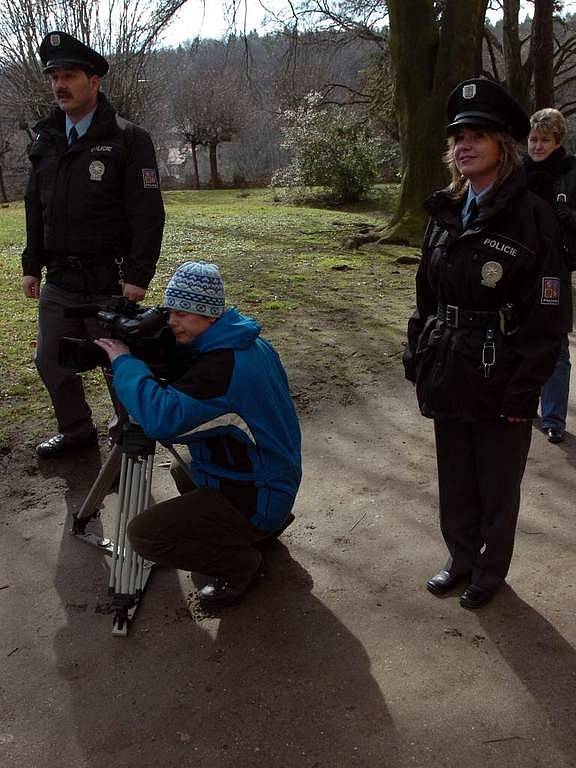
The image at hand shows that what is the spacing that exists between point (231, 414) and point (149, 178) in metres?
1.77

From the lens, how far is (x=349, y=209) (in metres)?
22.3

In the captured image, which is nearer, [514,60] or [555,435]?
[555,435]

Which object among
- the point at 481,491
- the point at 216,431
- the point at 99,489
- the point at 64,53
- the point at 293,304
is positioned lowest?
the point at 293,304

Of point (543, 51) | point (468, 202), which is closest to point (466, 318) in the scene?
point (468, 202)

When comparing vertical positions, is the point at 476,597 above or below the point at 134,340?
below

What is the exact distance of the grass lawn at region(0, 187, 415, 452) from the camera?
548 cm

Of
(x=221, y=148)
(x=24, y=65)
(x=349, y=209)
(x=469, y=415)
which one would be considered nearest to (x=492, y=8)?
(x=349, y=209)

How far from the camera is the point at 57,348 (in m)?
4.18

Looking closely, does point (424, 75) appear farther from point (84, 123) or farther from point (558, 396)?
point (84, 123)

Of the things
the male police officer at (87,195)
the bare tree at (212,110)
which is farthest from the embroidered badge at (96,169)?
the bare tree at (212,110)

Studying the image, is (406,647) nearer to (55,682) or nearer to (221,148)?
(55,682)

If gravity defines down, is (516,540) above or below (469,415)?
below

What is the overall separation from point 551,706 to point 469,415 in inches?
41.0

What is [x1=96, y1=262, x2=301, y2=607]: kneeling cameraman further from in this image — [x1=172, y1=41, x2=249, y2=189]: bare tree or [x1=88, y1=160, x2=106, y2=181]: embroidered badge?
[x1=172, y1=41, x2=249, y2=189]: bare tree
